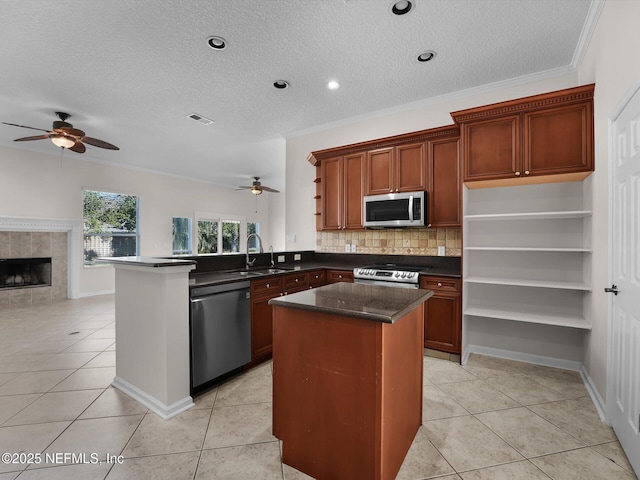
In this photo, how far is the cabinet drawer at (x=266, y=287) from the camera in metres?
2.84

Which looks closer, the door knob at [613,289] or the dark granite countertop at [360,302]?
the dark granite countertop at [360,302]

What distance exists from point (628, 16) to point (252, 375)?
3608mm

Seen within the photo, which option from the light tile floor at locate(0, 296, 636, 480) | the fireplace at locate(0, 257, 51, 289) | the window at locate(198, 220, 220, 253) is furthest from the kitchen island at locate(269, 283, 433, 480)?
the window at locate(198, 220, 220, 253)

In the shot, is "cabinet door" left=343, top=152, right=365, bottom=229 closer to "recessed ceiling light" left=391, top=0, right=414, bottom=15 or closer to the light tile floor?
"recessed ceiling light" left=391, top=0, right=414, bottom=15

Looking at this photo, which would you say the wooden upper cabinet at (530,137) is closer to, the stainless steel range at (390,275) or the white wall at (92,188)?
the stainless steel range at (390,275)

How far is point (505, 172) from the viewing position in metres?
2.77

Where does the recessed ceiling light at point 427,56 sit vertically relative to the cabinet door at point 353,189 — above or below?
above

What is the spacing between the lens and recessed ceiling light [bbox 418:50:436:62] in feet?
9.08

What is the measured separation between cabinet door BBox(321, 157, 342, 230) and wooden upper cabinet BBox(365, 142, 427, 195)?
1.46ft

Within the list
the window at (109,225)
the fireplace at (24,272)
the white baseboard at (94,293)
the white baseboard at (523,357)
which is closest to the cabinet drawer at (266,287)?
the white baseboard at (523,357)

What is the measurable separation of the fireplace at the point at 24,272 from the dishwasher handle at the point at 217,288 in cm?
542

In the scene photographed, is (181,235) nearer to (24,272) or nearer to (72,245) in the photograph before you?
(72,245)

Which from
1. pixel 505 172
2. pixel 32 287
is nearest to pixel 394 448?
pixel 505 172

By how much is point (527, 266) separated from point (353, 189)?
6.92 ft
